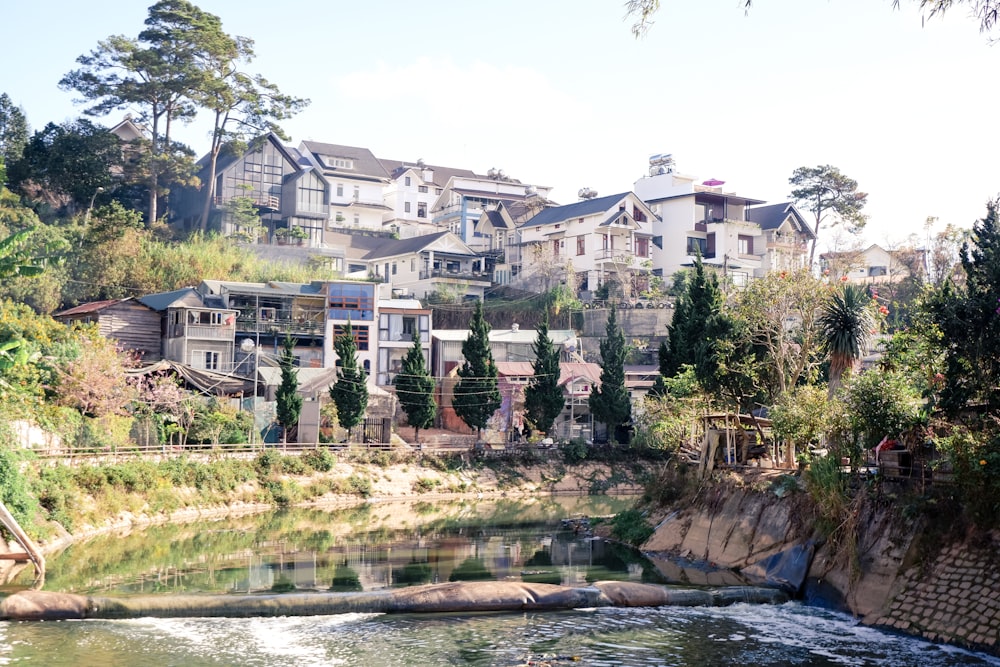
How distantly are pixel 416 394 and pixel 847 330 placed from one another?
30.3m

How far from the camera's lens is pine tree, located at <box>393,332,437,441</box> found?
192 ft

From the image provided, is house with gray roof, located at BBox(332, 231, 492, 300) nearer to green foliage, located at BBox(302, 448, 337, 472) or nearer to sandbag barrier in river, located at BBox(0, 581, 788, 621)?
green foliage, located at BBox(302, 448, 337, 472)

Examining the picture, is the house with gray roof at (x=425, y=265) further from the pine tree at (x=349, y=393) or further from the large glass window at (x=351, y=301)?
the pine tree at (x=349, y=393)

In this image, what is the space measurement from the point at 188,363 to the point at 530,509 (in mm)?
23838

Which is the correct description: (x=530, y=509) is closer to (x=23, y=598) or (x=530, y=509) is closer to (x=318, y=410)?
(x=318, y=410)

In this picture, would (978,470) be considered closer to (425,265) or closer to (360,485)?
(360,485)

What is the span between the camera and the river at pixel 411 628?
19562 mm

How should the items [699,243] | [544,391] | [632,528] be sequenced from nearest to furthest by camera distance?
[632,528] < [544,391] < [699,243]

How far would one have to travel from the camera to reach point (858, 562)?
23.8 meters

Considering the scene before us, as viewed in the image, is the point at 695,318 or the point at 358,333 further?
the point at 358,333

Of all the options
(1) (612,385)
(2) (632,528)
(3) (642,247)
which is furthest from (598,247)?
(2) (632,528)

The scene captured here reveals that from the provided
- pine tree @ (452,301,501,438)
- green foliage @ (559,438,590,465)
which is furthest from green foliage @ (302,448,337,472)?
green foliage @ (559,438,590,465)

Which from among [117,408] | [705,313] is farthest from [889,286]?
[117,408]

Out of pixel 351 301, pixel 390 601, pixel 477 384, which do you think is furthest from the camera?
pixel 351 301
